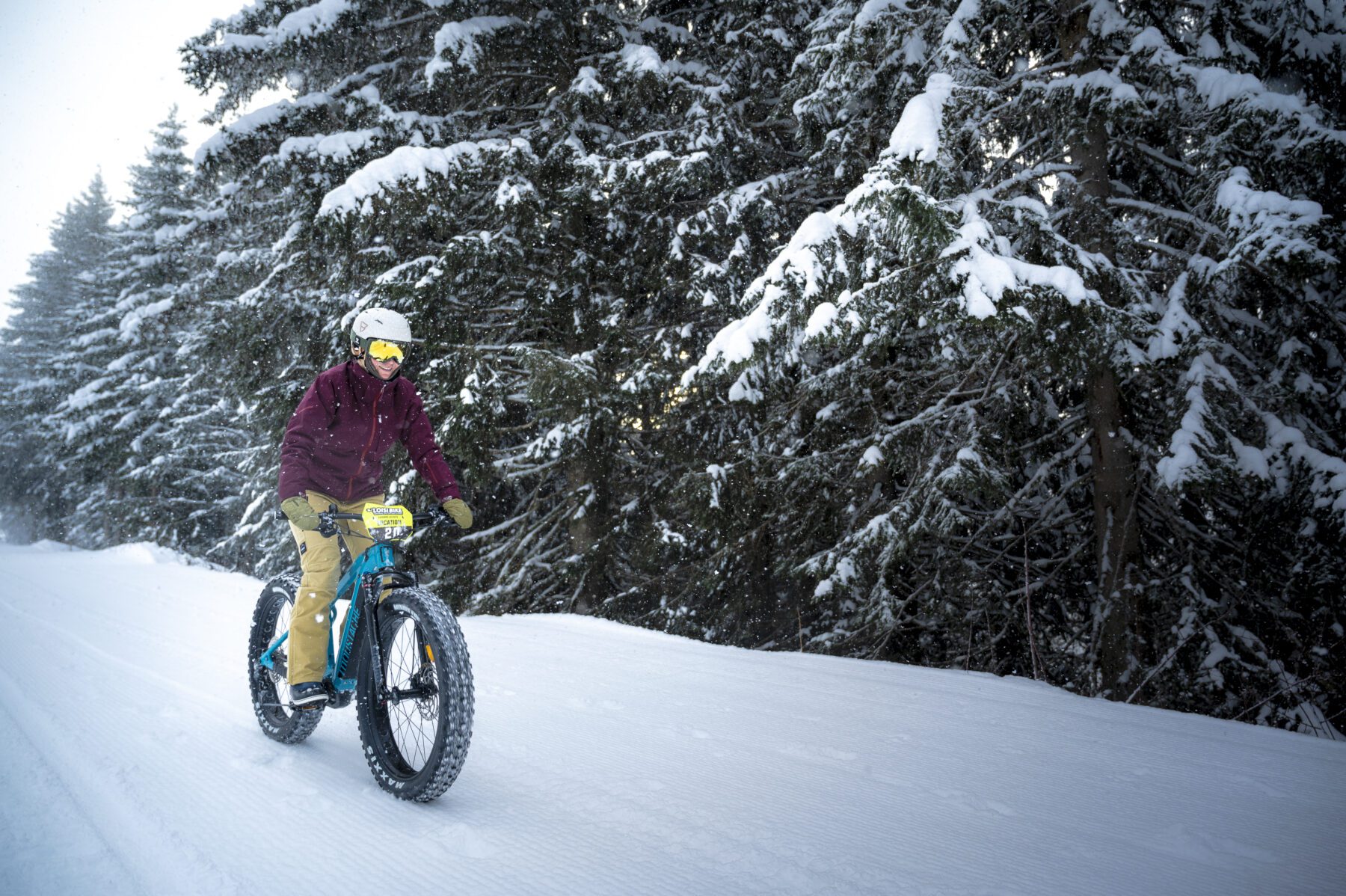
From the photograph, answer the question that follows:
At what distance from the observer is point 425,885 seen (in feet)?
6.73

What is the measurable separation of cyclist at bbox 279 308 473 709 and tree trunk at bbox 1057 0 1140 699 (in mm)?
5286

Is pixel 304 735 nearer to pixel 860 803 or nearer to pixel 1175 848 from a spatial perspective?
pixel 860 803

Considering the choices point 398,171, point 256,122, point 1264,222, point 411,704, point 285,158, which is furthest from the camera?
point 256,122

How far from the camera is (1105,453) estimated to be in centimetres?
591

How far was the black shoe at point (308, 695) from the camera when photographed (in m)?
3.13

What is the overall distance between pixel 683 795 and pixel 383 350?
239 centimetres

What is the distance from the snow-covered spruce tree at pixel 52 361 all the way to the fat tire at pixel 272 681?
979 inches

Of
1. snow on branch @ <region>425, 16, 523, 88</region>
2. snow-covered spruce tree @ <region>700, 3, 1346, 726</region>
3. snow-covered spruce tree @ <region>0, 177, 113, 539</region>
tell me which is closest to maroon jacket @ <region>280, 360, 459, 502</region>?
snow-covered spruce tree @ <region>700, 3, 1346, 726</region>

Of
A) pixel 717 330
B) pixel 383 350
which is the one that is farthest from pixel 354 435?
pixel 717 330

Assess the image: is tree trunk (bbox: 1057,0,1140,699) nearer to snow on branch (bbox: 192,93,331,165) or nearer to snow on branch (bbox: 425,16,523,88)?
snow on branch (bbox: 425,16,523,88)

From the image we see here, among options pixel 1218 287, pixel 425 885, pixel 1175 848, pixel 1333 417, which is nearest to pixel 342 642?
pixel 425 885

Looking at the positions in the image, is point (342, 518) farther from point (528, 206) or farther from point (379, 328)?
point (528, 206)

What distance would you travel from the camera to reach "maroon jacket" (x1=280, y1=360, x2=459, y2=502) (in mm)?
3273

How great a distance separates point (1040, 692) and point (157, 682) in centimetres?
561
